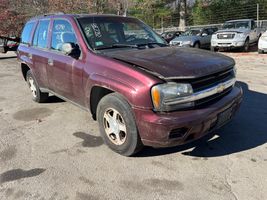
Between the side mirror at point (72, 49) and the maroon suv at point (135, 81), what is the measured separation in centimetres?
1

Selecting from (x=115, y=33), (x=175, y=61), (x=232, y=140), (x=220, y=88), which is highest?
(x=115, y=33)

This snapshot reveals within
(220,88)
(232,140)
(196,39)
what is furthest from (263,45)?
(220,88)

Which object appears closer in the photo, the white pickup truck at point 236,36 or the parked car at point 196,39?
the white pickup truck at point 236,36

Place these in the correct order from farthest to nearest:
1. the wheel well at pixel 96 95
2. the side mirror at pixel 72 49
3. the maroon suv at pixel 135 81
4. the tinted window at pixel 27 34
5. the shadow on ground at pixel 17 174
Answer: the tinted window at pixel 27 34 < the side mirror at pixel 72 49 < the wheel well at pixel 96 95 < the shadow on ground at pixel 17 174 < the maroon suv at pixel 135 81

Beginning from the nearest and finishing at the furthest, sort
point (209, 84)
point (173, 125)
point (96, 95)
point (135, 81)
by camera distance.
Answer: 1. point (173, 125)
2. point (135, 81)
3. point (209, 84)
4. point (96, 95)

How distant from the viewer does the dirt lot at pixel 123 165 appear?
3264mm

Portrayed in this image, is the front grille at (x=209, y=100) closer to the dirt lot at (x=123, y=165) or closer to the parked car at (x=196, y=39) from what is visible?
the dirt lot at (x=123, y=165)

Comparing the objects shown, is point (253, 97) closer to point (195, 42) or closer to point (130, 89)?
point (130, 89)

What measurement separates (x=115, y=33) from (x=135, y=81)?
1624 millimetres

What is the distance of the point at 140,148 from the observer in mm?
3840

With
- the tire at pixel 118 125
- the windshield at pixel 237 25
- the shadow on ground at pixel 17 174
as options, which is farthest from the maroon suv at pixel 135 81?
the windshield at pixel 237 25

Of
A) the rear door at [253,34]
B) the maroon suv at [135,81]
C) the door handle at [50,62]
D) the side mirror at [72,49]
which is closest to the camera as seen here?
the maroon suv at [135,81]

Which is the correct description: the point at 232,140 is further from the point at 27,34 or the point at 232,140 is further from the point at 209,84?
the point at 27,34

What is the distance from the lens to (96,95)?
4.34 metres
